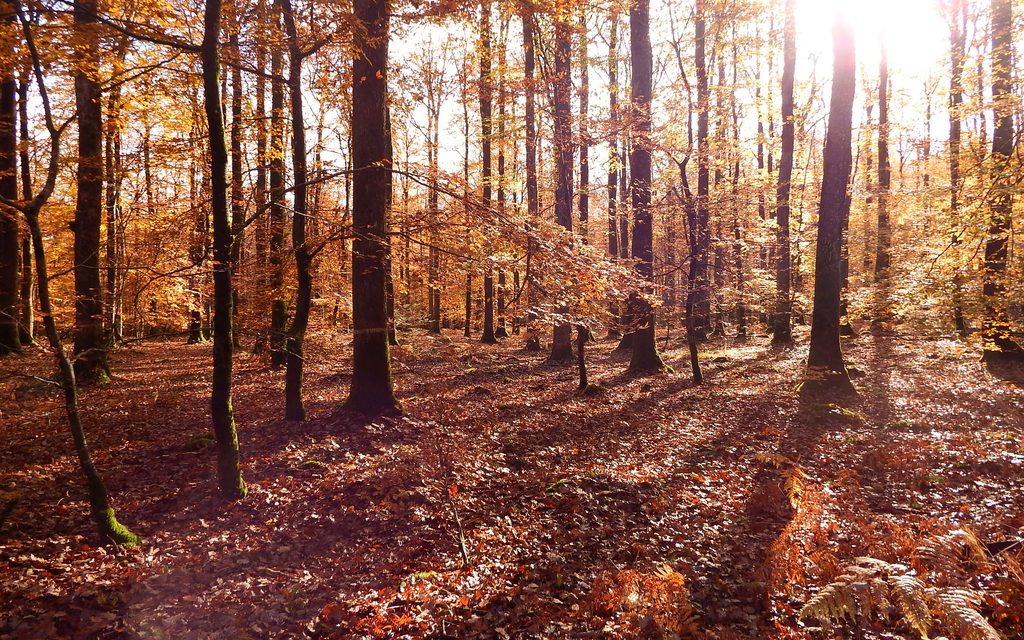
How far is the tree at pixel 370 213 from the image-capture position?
8.13 meters

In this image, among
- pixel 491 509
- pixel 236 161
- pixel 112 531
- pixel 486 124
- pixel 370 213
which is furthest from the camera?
pixel 486 124

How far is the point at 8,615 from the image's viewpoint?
3773 millimetres

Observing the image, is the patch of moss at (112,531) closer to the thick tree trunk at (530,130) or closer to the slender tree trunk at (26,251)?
the thick tree trunk at (530,130)

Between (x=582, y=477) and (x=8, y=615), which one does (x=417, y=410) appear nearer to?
(x=582, y=477)

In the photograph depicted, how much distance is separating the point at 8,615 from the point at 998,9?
19918 millimetres

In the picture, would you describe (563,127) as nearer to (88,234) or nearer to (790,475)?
(790,475)

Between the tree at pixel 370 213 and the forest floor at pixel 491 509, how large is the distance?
2.61 ft

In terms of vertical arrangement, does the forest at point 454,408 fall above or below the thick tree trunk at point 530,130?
below

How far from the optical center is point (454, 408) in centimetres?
1087

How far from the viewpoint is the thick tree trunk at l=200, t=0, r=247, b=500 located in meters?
5.08

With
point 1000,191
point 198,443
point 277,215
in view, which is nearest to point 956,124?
point 1000,191

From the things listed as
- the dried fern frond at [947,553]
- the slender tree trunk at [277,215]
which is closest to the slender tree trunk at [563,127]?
the slender tree trunk at [277,215]

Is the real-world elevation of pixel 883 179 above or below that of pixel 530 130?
below

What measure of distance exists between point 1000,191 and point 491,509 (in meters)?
9.81
